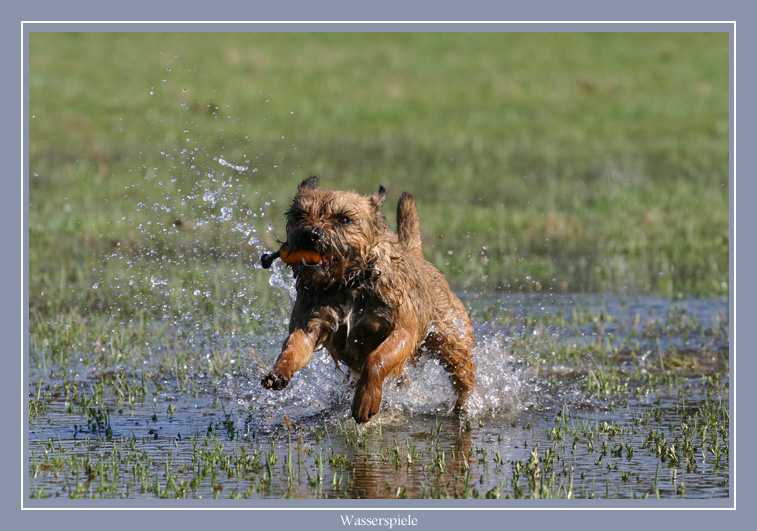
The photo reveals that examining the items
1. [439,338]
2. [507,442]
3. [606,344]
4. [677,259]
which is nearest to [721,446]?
[507,442]

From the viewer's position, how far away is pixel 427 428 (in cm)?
713

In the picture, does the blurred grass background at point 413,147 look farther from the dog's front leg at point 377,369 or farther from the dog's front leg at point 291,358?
the dog's front leg at point 377,369

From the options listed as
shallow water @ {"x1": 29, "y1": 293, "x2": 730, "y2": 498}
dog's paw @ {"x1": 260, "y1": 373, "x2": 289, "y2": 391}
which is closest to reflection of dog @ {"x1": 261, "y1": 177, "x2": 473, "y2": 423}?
dog's paw @ {"x1": 260, "y1": 373, "x2": 289, "y2": 391}

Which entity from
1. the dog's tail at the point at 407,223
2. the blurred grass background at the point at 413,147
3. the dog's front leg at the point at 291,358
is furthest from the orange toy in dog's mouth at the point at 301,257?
Answer: the blurred grass background at the point at 413,147

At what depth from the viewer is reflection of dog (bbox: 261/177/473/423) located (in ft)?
20.6

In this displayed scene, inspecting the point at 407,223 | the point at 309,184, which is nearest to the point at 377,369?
the point at 309,184

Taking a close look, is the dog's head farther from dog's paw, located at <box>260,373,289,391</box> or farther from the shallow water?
the shallow water

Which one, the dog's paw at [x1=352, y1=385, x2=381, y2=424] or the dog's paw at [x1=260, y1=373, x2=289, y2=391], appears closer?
the dog's paw at [x1=260, y1=373, x2=289, y2=391]

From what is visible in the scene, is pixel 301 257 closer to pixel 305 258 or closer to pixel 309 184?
pixel 305 258

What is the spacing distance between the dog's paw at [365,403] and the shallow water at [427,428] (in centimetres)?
25

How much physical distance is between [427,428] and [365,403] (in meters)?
0.99

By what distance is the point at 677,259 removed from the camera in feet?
43.5

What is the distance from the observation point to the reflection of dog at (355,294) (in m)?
6.29

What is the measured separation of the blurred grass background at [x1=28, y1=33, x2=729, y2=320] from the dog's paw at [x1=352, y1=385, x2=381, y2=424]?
347cm
